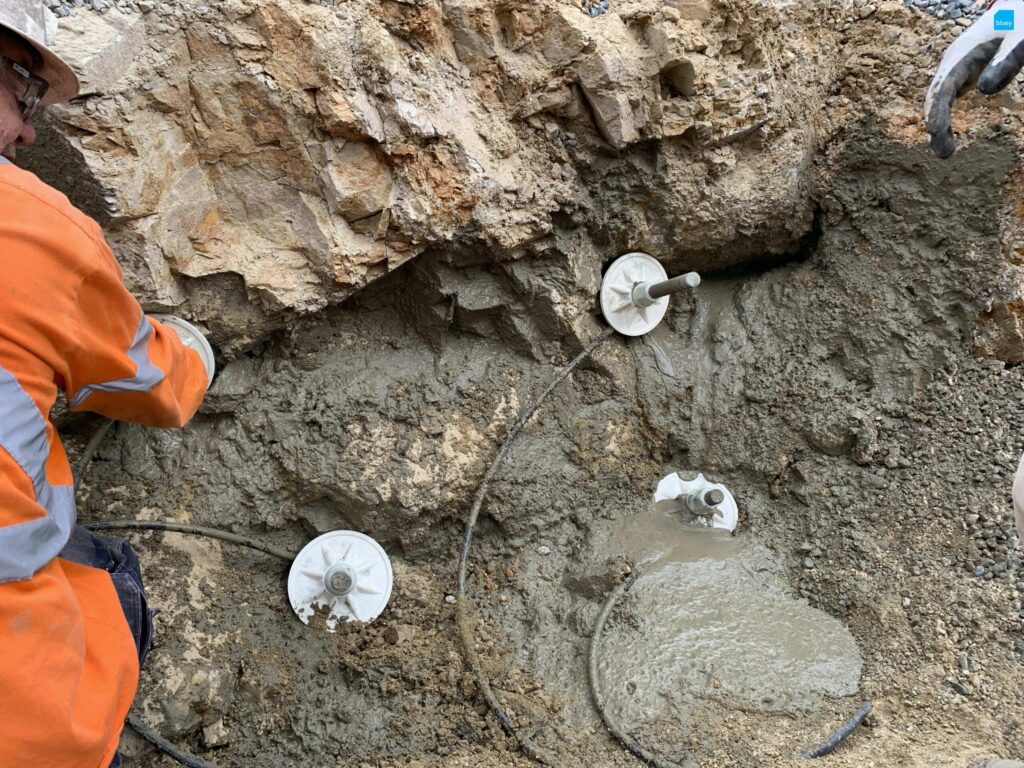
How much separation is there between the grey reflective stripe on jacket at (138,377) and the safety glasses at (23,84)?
426 mm

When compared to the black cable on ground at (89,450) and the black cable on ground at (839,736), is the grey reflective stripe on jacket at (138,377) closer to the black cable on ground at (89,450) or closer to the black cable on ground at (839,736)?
the black cable on ground at (89,450)

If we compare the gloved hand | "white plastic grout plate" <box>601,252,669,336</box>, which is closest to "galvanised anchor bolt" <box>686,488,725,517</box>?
"white plastic grout plate" <box>601,252,669,336</box>

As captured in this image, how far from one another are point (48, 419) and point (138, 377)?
18 cm

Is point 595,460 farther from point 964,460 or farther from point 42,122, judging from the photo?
point 42,122

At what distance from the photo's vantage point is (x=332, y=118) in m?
1.76

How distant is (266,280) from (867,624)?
202 centimetres

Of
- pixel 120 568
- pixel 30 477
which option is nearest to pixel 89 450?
pixel 120 568

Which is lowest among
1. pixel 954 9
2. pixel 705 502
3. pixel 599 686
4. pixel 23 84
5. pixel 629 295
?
pixel 599 686

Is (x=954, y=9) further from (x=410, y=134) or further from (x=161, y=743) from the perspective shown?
(x=161, y=743)

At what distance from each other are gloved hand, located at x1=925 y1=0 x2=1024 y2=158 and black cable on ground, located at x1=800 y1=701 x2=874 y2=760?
5.10 ft

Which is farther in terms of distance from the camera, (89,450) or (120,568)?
(89,450)

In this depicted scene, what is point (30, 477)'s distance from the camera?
110 cm

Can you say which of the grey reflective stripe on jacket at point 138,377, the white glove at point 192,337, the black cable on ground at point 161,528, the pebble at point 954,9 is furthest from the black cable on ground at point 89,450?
the pebble at point 954,9

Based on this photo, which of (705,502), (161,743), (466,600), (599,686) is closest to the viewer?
(161,743)
